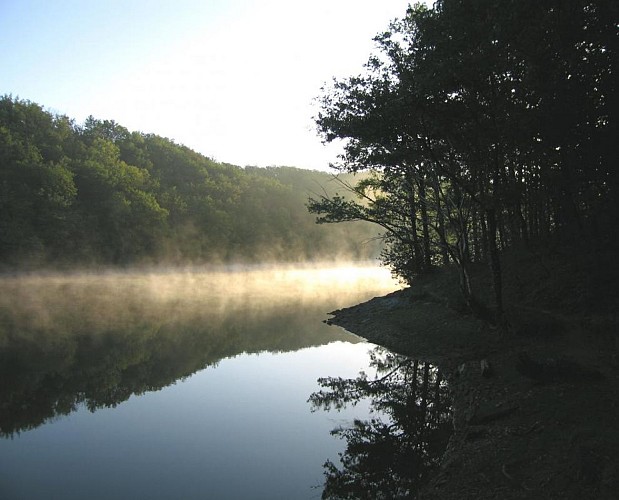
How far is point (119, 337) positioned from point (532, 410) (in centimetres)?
2030

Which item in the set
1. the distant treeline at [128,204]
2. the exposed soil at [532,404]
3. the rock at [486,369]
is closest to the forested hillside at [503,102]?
the exposed soil at [532,404]

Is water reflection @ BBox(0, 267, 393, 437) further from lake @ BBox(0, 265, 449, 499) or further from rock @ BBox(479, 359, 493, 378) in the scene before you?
rock @ BBox(479, 359, 493, 378)

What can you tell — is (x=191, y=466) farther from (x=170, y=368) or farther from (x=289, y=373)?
(x=170, y=368)

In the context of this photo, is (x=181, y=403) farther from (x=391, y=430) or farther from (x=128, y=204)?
(x=128, y=204)

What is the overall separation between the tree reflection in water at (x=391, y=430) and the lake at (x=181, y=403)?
0.11 m

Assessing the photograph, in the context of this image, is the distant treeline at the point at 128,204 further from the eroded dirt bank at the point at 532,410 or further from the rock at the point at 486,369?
the rock at the point at 486,369

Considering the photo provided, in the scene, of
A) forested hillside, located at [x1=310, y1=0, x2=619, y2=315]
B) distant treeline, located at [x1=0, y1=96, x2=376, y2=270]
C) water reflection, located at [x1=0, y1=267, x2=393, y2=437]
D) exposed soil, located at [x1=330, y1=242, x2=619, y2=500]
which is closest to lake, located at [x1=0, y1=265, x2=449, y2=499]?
water reflection, located at [x1=0, y1=267, x2=393, y2=437]

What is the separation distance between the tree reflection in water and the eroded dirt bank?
1.50ft

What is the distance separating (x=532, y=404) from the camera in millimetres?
8367

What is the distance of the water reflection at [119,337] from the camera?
1386 centimetres

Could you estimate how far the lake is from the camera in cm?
823

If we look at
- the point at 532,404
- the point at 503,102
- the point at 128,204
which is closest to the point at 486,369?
the point at 532,404

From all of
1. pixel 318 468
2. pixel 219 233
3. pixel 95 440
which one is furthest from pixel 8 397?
pixel 219 233

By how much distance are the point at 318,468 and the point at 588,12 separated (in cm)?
1242
